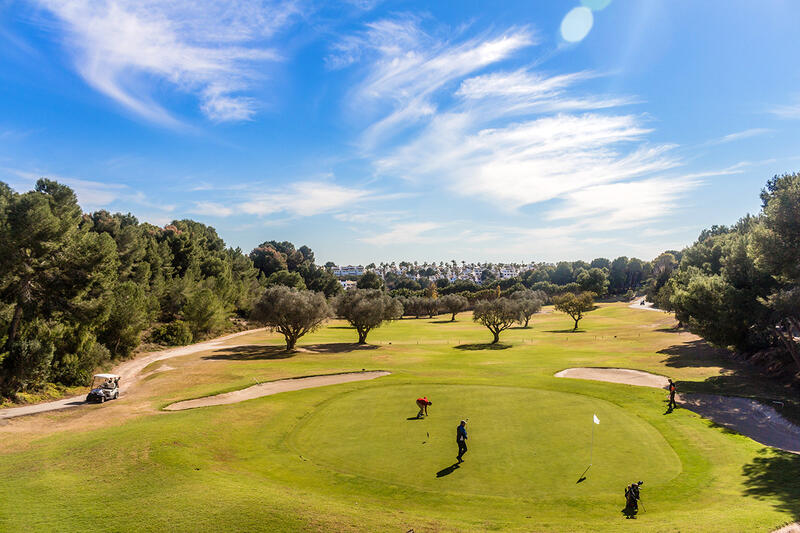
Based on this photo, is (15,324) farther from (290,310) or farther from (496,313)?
(496,313)

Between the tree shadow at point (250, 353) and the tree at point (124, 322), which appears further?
the tree shadow at point (250, 353)

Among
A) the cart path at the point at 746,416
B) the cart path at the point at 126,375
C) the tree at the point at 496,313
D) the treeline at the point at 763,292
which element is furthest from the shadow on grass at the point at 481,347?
the cart path at the point at 126,375

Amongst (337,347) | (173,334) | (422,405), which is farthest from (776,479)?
(173,334)

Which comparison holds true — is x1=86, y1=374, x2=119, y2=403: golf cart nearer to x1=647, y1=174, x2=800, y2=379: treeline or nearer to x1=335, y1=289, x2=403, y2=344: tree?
x1=335, y1=289, x2=403, y2=344: tree

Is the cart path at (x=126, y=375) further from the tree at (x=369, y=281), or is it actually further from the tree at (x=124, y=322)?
the tree at (x=369, y=281)

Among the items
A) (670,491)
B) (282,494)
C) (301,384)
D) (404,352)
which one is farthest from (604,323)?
(282,494)

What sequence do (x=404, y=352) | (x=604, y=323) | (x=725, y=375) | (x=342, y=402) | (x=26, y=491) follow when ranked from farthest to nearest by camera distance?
(x=604, y=323) → (x=404, y=352) → (x=725, y=375) → (x=342, y=402) → (x=26, y=491)

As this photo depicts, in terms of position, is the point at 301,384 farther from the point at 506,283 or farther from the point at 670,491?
the point at 506,283
